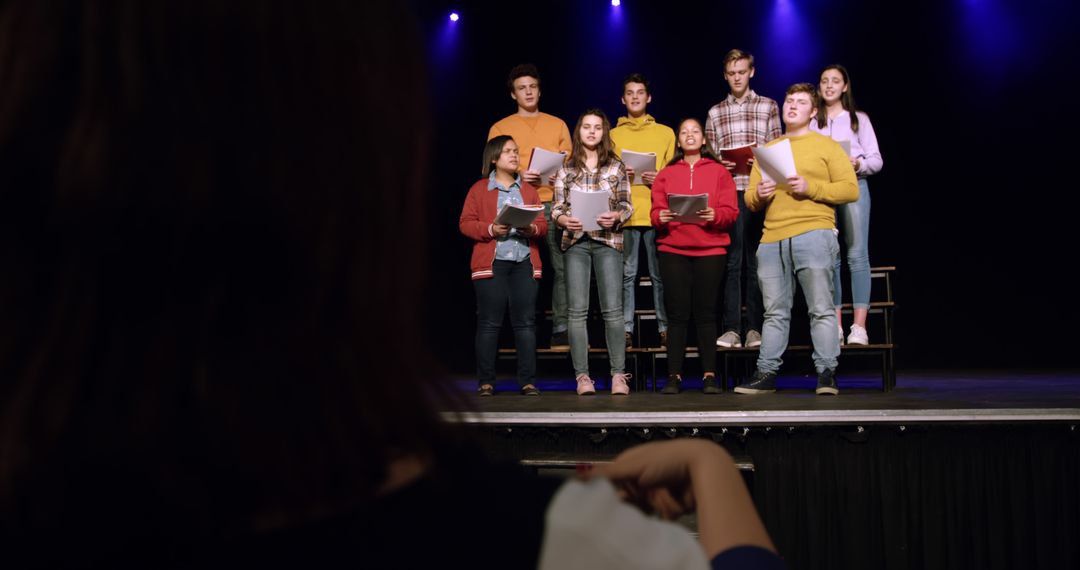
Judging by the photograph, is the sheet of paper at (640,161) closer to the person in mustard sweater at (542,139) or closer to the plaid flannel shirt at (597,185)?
the plaid flannel shirt at (597,185)

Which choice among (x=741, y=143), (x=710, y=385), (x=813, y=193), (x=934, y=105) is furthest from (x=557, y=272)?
(x=934, y=105)

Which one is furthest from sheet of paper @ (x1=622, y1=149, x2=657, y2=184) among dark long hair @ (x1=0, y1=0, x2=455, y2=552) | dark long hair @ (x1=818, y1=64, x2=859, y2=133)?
dark long hair @ (x1=0, y1=0, x2=455, y2=552)

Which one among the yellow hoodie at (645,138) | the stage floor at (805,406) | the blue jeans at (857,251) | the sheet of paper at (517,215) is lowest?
the stage floor at (805,406)

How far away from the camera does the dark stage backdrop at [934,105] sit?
559 cm

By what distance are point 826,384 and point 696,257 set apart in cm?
87

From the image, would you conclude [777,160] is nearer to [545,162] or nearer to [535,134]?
[545,162]

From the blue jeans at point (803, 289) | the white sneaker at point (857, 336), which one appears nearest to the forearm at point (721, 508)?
the blue jeans at point (803, 289)

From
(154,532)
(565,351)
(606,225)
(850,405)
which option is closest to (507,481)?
(154,532)

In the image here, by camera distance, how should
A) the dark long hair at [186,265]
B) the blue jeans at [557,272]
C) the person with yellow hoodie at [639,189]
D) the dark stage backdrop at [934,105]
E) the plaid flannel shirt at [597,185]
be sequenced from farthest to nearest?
1. the dark stage backdrop at [934,105]
2. the blue jeans at [557,272]
3. the person with yellow hoodie at [639,189]
4. the plaid flannel shirt at [597,185]
5. the dark long hair at [186,265]

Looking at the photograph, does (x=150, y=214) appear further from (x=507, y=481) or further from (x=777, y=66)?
(x=777, y=66)

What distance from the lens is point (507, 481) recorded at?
0.46m

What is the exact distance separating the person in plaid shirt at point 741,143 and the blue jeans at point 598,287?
0.64 m

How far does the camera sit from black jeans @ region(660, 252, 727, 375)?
4.04 m

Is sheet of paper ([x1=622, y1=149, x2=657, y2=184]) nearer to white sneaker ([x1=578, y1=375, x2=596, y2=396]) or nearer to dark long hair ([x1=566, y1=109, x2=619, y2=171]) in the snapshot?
dark long hair ([x1=566, y1=109, x2=619, y2=171])
